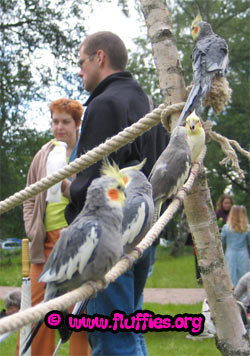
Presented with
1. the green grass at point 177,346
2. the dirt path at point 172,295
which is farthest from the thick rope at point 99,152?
the dirt path at point 172,295

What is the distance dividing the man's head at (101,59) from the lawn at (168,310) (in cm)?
239

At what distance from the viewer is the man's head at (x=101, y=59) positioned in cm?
221

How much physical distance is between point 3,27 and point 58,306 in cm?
797

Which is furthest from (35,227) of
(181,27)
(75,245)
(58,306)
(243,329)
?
(181,27)

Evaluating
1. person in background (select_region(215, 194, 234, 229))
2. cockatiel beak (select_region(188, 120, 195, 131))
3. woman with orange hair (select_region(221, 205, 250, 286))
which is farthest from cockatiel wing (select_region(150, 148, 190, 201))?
person in background (select_region(215, 194, 234, 229))

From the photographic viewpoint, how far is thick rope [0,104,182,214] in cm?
170

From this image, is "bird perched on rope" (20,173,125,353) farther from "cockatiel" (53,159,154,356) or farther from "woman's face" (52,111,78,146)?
"woman's face" (52,111,78,146)

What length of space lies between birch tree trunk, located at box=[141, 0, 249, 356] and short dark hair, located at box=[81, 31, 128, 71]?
0.88ft

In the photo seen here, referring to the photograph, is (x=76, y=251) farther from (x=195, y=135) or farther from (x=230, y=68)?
(x=230, y=68)

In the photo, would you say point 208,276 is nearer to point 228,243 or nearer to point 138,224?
point 138,224

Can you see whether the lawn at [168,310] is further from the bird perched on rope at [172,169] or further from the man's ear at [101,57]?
the man's ear at [101,57]

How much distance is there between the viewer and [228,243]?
18.1 feet

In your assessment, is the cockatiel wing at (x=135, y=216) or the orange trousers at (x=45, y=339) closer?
the cockatiel wing at (x=135, y=216)

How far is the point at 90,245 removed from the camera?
3.79ft
